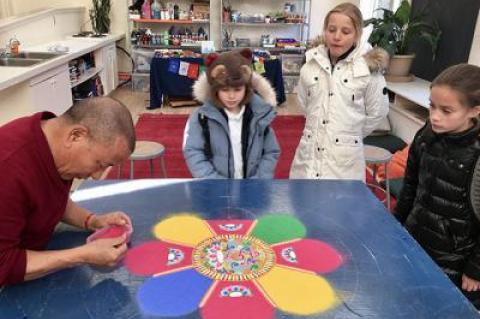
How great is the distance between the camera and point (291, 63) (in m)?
6.61

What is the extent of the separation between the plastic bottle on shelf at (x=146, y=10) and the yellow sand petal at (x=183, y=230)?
560cm

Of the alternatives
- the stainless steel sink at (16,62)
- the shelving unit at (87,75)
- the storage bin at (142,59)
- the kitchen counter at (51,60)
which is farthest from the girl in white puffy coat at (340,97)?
the storage bin at (142,59)

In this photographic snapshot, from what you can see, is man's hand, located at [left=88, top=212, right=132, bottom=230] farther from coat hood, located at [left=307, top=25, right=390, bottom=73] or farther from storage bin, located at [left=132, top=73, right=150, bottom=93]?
storage bin, located at [left=132, top=73, right=150, bottom=93]

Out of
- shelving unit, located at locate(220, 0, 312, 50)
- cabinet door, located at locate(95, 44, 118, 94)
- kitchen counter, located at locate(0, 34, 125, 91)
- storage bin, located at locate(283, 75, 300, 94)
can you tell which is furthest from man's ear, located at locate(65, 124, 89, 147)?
shelving unit, located at locate(220, 0, 312, 50)

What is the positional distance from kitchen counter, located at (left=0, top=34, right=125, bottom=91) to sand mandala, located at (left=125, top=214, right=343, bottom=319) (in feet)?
7.05

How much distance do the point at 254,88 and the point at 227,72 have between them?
8.9 inches

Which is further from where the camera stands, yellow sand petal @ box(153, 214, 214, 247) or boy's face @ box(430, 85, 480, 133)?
boy's face @ box(430, 85, 480, 133)

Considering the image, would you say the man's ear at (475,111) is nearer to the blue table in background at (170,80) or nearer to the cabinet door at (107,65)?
the blue table in background at (170,80)

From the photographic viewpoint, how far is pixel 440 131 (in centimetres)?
153

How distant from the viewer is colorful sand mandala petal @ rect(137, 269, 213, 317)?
1049mm

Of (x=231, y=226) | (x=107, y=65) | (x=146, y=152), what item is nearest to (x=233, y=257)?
(x=231, y=226)

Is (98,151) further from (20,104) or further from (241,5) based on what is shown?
(241,5)

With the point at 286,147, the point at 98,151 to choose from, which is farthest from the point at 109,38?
the point at 98,151

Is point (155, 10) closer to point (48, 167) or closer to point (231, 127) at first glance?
point (231, 127)
